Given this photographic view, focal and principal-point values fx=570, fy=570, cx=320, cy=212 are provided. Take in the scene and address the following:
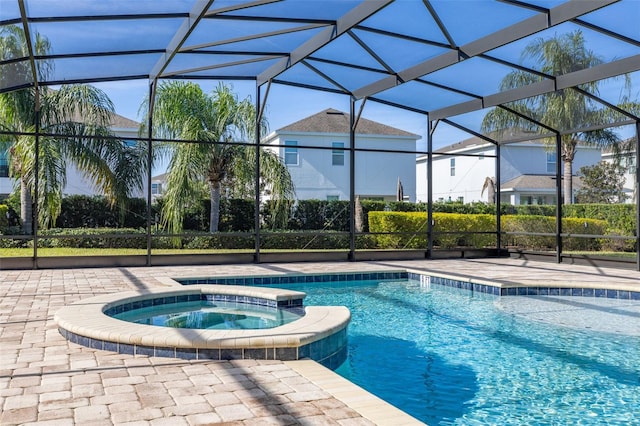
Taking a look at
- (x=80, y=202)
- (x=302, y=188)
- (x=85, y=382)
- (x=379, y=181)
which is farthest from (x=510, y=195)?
(x=85, y=382)

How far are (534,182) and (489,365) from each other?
1064 centimetres

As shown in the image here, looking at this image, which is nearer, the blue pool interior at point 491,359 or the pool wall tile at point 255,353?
the blue pool interior at point 491,359

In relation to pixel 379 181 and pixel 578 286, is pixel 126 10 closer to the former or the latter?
pixel 578 286

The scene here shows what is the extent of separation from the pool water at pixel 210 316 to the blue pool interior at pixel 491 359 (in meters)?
1.01

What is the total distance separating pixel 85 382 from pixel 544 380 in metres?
3.63

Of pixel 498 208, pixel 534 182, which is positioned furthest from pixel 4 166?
pixel 534 182

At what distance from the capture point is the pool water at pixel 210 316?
662cm

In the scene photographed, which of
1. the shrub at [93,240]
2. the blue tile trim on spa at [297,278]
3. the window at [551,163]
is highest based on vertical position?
the window at [551,163]

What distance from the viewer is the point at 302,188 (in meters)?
21.6

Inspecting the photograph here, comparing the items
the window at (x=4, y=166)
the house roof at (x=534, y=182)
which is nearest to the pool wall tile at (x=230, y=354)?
the house roof at (x=534, y=182)

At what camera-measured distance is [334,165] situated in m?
22.2

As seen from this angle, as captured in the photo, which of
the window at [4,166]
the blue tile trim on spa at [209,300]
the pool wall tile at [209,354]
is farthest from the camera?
the window at [4,166]

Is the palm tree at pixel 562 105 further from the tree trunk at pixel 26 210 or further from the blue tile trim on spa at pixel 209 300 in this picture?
the tree trunk at pixel 26 210

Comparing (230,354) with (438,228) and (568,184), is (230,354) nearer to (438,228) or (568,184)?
(568,184)
